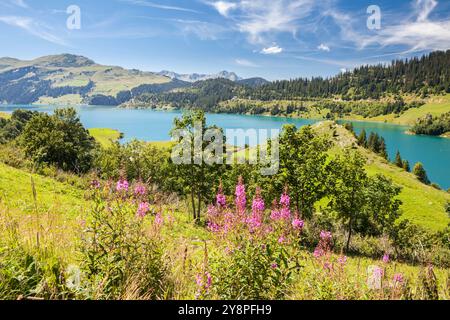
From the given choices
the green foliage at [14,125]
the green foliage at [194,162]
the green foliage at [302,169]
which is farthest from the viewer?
the green foliage at [14,125]

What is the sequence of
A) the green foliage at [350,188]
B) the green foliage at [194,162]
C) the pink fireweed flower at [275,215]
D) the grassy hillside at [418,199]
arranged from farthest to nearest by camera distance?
the grassy hillside at [418,199] < the green foliage at [350,188] < the green foliage at [194,162] < the pink fireweed flower at [275,215]

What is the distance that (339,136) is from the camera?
107m

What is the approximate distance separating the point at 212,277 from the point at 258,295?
2.37 feet

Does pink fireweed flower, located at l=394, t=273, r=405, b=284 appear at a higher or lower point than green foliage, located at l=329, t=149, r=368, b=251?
higher

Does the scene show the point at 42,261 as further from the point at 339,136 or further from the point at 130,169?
the point at 339,136

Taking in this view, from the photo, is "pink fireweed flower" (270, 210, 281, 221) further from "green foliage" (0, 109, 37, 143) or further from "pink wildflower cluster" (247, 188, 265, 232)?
"green foliage" (0, 109, 37, 143)

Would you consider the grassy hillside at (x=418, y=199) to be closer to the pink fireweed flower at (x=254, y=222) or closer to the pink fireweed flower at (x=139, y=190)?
the pink fireweed flower at (x=254, y=222)

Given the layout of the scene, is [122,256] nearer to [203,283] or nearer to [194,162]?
[203,283]

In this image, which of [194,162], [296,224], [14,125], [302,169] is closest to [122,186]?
[296,224]

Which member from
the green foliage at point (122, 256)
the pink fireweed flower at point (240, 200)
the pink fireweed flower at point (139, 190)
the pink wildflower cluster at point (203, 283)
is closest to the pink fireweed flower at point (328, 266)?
the pink fireweed flower at point (240, 200)

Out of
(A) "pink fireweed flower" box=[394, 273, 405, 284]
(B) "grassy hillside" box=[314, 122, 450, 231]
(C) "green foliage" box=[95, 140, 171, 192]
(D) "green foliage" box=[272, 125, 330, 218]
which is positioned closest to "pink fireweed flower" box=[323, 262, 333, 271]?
(A) "pink fireweed flower" box=[394, 273, 405, 284]

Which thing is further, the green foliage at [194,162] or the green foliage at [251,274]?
the green foliage at [194,162]
